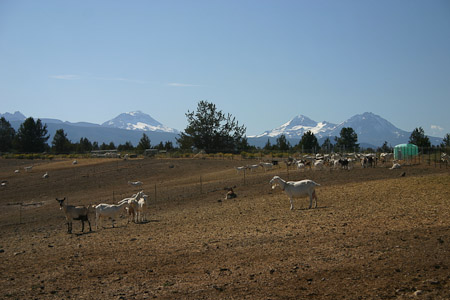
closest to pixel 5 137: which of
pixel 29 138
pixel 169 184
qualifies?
pixel 29 138

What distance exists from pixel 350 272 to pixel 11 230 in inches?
822

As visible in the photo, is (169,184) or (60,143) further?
(60,143)

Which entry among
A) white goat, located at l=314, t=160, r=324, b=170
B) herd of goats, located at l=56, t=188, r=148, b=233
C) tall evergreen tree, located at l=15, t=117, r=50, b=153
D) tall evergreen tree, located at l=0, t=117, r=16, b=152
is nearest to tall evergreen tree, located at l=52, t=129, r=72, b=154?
tall evergreen tree, located at l=15, t=117, r=50, b=153

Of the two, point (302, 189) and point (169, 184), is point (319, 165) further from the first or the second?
point (302, 189)

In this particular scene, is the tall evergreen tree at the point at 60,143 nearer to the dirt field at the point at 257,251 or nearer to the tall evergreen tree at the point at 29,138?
the tall evergreen tree at the point at 29,138

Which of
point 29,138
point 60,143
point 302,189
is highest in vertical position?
point 29,138

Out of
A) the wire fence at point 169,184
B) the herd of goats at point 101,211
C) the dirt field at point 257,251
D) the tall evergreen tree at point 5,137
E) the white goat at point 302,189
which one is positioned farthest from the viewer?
the tall evergreen tree at point 5,137

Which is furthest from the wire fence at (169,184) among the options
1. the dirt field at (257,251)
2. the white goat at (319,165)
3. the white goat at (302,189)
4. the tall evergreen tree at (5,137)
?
the tall evergreen tree at (5,137)

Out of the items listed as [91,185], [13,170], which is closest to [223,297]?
[91,185]

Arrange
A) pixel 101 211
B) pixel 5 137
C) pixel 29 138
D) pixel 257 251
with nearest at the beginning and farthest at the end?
1. pixel 257 251
2. pixel 101 211
3. pixel 29 138
4. pixel 5 137

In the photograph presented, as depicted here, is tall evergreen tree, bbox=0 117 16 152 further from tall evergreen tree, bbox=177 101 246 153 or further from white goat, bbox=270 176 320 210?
white goat, bbox=270 176 320 210

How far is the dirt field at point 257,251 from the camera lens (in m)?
10.0

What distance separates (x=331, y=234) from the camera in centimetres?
1452

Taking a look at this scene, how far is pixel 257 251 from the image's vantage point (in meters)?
13.2
